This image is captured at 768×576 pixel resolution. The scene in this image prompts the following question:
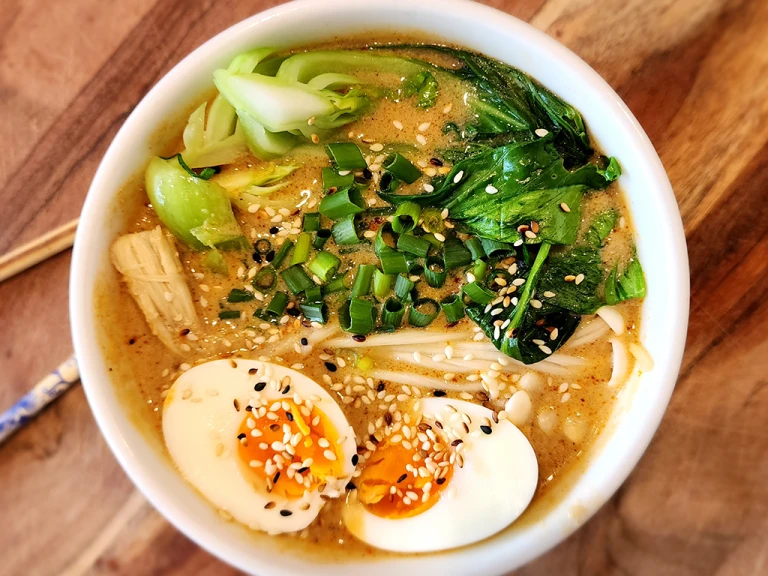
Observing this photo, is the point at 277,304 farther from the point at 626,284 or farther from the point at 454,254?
the point at 626,284

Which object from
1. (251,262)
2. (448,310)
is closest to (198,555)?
(251,262)

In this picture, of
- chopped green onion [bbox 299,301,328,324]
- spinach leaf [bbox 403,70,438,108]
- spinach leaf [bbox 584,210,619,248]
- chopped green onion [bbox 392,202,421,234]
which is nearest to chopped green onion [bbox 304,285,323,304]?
chopped green onion [bbox 299,301,328,324]

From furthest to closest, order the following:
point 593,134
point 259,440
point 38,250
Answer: point 38,250 < point 259,440 < point 593,134

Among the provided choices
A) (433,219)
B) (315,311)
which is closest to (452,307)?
(433,219)

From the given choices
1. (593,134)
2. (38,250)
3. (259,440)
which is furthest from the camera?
(38,250)

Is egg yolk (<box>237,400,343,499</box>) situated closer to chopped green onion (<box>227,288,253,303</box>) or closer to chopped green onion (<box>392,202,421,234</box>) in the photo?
chopped green onion (<box>227,288,253,303</box>)
